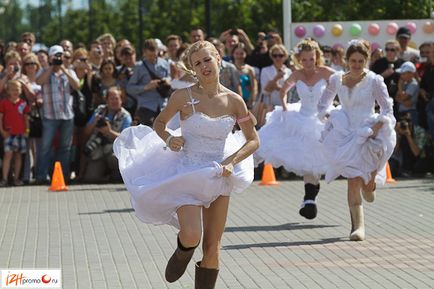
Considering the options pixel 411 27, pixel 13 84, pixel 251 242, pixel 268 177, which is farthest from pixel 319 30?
pixel 251 242

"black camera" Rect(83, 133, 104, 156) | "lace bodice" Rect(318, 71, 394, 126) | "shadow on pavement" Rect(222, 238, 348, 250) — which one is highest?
"lace bodice" Rect(318, 71, 394, 126)

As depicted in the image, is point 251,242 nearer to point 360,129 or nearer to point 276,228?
point 276,228

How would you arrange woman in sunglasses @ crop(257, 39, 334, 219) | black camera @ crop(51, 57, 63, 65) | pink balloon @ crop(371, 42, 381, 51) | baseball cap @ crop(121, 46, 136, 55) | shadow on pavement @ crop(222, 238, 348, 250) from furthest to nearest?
pink balloon @ crop(371, 42, 381, 51)
baseball cap @ crop(121, 46, 136, 55)
black camera @ crop(51, 57, 63, 65)
woman in sunglasses @ crop(257, 39, 334, 219)
shadow on pavement @ crop(222, 238, 348, 250)

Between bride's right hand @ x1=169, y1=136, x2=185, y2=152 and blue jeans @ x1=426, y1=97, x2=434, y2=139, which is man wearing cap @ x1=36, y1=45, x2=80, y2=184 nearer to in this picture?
blue jeans @ x1=426, y1=97, x2=434, y2=139

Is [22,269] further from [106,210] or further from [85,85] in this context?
[85,85]

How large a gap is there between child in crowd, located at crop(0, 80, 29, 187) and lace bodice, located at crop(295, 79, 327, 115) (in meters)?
6.38

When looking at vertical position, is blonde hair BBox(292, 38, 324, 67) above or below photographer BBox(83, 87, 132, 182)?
above

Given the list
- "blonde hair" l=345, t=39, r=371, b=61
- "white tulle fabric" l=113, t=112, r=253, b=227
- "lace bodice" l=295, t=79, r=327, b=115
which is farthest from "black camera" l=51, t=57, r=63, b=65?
"white tulle fabric" l=113, t=112, r=253, b=227

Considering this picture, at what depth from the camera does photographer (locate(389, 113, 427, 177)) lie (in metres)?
20.5

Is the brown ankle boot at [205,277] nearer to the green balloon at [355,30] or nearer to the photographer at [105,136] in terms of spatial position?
the photographer at [105,136]

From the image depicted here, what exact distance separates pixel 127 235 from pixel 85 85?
7.71m

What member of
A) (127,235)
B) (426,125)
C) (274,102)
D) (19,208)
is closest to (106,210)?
(19,208)

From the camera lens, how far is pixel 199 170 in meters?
9.12

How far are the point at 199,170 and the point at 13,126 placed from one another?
11442mm
